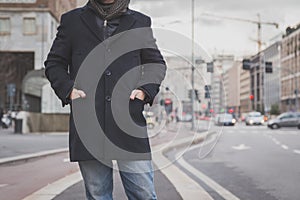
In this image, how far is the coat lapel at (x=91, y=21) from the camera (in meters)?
3.13

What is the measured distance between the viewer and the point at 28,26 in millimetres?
43469

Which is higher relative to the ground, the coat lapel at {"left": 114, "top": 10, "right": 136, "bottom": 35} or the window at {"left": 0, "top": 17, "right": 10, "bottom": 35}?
the window at {"left": 0, "top": 17, "right": 10, "bottom": 35}

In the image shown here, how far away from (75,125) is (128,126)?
29 cm

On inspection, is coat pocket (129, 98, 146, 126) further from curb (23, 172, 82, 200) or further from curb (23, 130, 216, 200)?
curb (23, 172, 82, 200)

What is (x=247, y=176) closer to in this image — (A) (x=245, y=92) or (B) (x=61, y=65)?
(B) (x=61, y=65)

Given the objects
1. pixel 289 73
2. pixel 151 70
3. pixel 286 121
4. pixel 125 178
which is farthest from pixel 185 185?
A: pixel 289 73

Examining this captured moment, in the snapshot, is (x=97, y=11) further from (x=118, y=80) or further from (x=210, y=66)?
(x=210, y=66)

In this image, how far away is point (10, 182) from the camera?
908 cm

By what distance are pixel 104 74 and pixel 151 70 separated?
0.87 feet

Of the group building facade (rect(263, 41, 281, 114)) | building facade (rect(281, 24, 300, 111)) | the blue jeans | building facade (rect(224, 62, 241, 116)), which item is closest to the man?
the blue jeans

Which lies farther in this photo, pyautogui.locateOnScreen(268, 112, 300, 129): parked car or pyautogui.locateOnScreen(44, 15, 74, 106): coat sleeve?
pyautogui.locateOnScreen(268, 112, 300, 129): parked car

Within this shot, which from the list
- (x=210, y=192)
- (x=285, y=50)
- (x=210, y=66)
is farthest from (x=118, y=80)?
(x=285, y=50)

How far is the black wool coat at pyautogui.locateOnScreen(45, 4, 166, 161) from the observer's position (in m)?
3.02

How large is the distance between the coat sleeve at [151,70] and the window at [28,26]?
41.4 m
